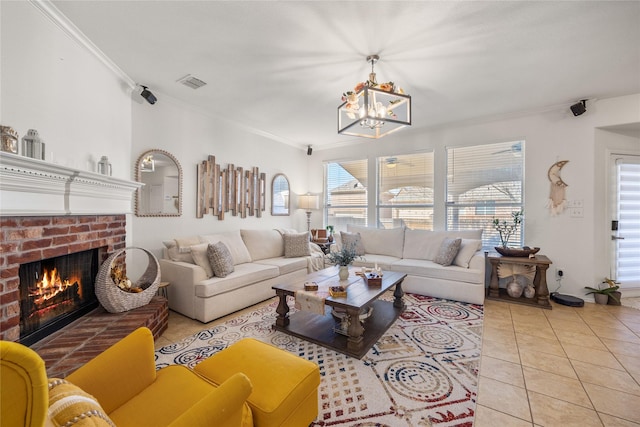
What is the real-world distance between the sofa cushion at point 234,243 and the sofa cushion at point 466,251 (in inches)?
116

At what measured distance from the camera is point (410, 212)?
4.83 m

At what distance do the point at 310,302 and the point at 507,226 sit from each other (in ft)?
10.9

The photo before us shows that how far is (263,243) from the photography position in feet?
13.6

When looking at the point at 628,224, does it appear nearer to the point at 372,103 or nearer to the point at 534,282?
the point at 534,282

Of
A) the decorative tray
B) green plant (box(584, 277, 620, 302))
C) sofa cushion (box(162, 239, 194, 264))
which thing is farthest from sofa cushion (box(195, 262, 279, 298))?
green plant (box(584, 277, 620, 302))

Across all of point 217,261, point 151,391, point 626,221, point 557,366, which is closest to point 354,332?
point 151,391

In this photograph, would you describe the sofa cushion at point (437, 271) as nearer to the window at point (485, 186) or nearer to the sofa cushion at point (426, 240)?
the sofa cushion at point (426, 240)

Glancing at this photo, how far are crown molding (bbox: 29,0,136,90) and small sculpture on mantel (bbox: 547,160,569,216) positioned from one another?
17.9ft

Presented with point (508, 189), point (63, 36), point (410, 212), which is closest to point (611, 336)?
point (508, 189)

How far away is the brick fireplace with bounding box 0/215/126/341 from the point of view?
1528 mm

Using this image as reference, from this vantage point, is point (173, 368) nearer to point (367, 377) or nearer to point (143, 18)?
point (367, 377)

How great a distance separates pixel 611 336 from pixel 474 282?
1.21 m

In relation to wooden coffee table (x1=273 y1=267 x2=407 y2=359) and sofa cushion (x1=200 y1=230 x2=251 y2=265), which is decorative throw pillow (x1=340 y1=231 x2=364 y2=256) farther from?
sofa cushion (x1=200 y1=230 x2=251 y2=265)

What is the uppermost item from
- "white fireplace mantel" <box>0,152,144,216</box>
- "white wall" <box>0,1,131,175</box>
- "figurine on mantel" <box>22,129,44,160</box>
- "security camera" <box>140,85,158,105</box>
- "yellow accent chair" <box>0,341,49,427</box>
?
"security camera" <box>140,85,158,105</box>
